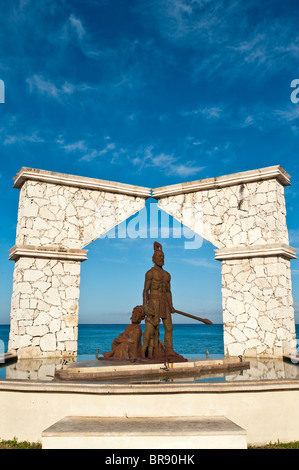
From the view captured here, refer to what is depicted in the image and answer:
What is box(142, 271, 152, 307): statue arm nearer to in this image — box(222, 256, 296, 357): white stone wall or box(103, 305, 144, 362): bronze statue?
box(103, 305, 144, 362): bronze statue

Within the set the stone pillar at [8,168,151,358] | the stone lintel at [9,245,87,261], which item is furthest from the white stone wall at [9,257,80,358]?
the stone lintel at [9,245,87,261]

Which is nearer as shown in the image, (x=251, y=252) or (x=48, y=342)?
(x=48, y=342)

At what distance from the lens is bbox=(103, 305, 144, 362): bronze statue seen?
7.43 m

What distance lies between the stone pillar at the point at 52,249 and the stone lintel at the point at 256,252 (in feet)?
10.5

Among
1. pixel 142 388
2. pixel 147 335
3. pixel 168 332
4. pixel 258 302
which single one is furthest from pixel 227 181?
pixel 142 388

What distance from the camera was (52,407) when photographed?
5.14 meters

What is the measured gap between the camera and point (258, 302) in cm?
1027

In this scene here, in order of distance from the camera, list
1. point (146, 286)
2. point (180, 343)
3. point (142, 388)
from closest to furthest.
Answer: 1. point (142, 388)
2. point (146, 286)
3. point (180, 343)

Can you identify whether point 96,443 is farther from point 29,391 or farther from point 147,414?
point 29,391

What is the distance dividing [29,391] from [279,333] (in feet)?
21.6

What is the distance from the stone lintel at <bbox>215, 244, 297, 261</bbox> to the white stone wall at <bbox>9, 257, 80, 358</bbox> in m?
4.05

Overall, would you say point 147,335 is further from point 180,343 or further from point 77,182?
point 180,343

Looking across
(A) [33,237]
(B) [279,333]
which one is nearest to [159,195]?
(A) [33,237]

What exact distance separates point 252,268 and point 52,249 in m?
5.25
